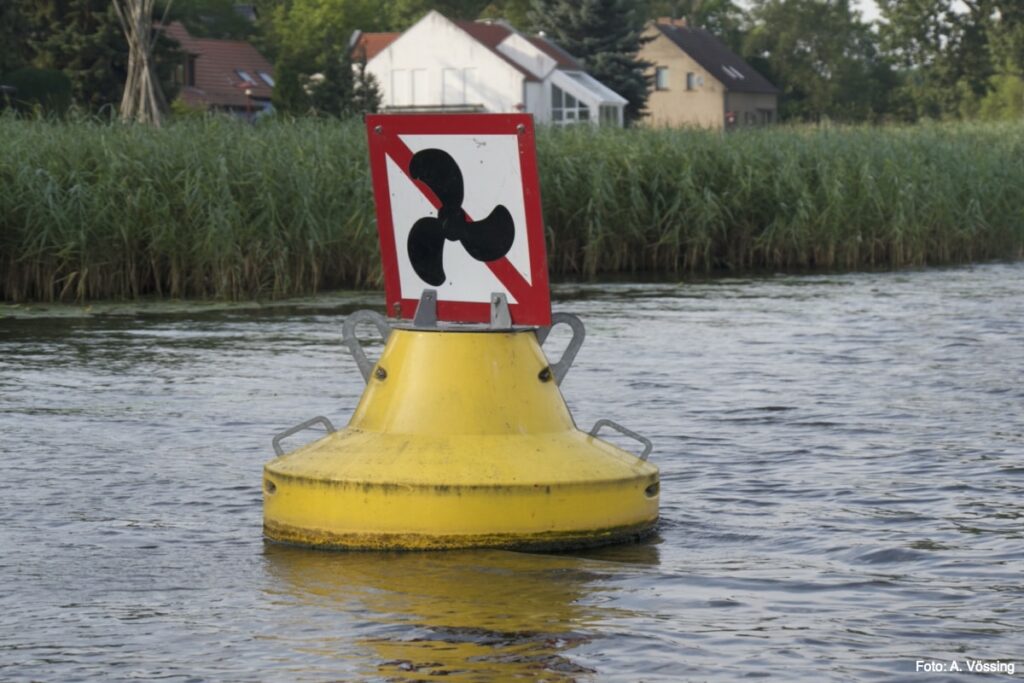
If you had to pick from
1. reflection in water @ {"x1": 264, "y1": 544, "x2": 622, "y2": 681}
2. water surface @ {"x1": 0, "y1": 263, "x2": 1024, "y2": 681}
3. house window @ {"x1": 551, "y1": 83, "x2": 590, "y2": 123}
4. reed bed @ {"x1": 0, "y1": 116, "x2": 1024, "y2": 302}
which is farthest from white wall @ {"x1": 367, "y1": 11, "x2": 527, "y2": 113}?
reflection in water @ {"x1": 264, "y1": 544, "x2": 622, "y2": 681}

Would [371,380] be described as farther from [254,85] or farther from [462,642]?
[254,85]

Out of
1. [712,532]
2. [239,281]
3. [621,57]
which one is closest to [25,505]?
[712,532]

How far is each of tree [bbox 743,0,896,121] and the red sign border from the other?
85072mm

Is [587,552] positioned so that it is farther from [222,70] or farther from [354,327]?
[222,70]

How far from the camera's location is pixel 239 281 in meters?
17.1

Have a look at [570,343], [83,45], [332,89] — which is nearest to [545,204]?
[570,343]

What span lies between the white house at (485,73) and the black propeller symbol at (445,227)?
59314 millimetres

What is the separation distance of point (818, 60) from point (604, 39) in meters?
29.5

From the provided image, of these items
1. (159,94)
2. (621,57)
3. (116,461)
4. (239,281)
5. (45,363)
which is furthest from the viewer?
(621,57)

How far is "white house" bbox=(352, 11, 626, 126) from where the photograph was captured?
6744 centimetres

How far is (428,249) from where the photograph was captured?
6770 millimetres

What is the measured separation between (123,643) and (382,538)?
4.11 feet

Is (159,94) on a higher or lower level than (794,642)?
higher

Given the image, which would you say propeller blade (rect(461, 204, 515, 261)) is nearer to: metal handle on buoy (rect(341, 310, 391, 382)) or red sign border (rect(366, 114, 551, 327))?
red sign border (rect(366, 114, 551, 327))
